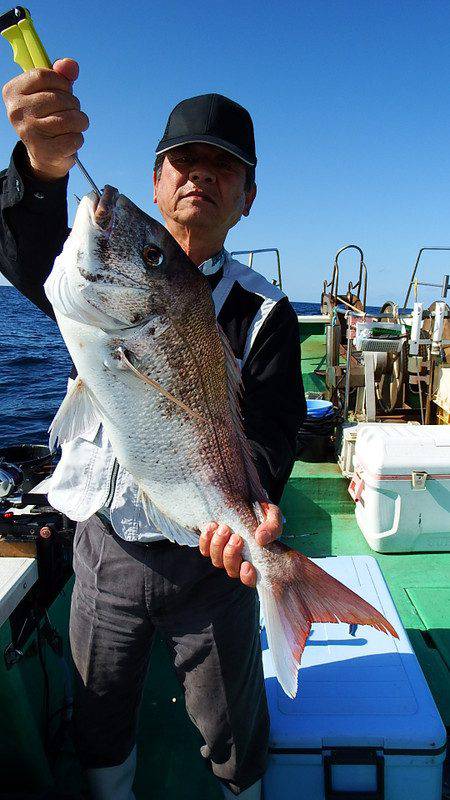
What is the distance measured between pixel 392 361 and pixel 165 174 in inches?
220

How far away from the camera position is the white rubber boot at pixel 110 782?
2207 millimetres

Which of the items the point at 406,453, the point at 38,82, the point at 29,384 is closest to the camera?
the point at 38,82

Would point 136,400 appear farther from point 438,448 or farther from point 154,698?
point 438,448

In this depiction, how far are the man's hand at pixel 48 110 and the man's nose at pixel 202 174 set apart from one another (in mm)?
544

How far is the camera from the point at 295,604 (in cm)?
183

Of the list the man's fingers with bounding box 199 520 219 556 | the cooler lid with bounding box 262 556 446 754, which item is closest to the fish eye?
the man's fingers with bounding box 199 520 219 556

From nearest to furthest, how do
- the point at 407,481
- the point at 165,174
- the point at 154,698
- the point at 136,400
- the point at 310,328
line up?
1. the point at 136,400
2. the point at 165,174
3. the point at 154,698
4. the point at 407,481
5. the point at 310,328

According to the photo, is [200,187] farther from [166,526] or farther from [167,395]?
[166,526]

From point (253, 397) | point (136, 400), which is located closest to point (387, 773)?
point (253, 397)

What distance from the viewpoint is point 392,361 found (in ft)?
23.2

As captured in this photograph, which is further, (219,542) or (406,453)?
(406,453)

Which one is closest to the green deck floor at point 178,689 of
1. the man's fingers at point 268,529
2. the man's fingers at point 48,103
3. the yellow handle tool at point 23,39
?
the man's fingers at point 268,529

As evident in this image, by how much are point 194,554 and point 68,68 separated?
5.50 feet

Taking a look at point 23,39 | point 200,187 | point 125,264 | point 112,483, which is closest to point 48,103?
point 23,39
